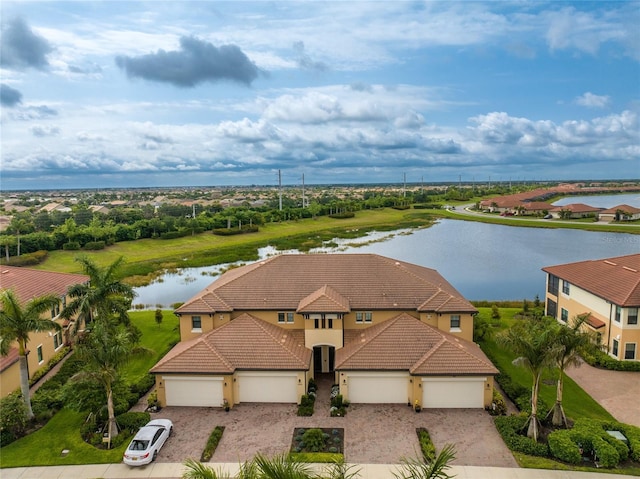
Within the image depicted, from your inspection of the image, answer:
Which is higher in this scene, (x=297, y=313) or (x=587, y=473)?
(x=297, y=313)

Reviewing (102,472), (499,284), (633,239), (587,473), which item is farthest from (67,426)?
(633,239)

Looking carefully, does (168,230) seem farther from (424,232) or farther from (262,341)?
(262,341)

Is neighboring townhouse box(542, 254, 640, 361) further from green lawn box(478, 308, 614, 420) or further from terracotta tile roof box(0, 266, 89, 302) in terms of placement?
terracotta tile roof box(0, 266, 89, 302)

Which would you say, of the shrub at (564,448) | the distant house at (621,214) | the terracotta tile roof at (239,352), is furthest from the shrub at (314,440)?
the distant house at (621,214)

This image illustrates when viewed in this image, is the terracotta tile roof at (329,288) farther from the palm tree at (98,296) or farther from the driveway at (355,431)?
the driveway at (355,431)

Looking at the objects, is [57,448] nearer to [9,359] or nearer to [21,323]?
[21,323]
